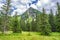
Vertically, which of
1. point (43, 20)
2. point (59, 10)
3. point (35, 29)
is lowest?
point (35, 29)

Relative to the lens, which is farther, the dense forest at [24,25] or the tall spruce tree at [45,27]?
the tall spruce tree at [45,27]

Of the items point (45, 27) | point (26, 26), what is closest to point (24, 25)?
point (26, 26)

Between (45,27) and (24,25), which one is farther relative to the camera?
(24,25)

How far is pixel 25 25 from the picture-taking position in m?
80.3

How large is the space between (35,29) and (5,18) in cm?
3174

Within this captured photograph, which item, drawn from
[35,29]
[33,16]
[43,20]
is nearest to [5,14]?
[43,20]

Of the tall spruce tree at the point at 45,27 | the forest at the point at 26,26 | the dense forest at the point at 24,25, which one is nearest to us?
the forest at the point at 26,26

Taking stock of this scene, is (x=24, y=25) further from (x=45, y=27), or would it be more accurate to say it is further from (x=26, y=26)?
(x=45, y=27)

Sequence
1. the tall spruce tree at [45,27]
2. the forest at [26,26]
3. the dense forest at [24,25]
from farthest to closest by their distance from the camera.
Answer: the tall spruce tree at [45,27] < the dense forest at [24,25] < the forest at [26,26]

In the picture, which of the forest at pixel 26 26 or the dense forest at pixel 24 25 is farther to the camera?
the dense forest at pixel 24 25

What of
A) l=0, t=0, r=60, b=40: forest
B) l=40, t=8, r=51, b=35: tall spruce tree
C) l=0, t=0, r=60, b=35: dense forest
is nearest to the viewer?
l=0, t=0, r=60, b=40: forest

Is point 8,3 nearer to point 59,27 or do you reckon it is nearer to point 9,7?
point 9,7

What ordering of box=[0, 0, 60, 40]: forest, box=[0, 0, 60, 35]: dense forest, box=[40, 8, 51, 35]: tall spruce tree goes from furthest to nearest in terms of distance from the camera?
box=[40, 8, 51, 35]: tall spruce tree, box=[0, 0, 60, 35]: dense forest, box=[0, 0, 60, 40]: forest

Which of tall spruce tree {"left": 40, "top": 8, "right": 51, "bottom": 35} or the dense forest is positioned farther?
tall spruce tree {"left": 40, "top": 8, "right": 51, "bottom": 35}
